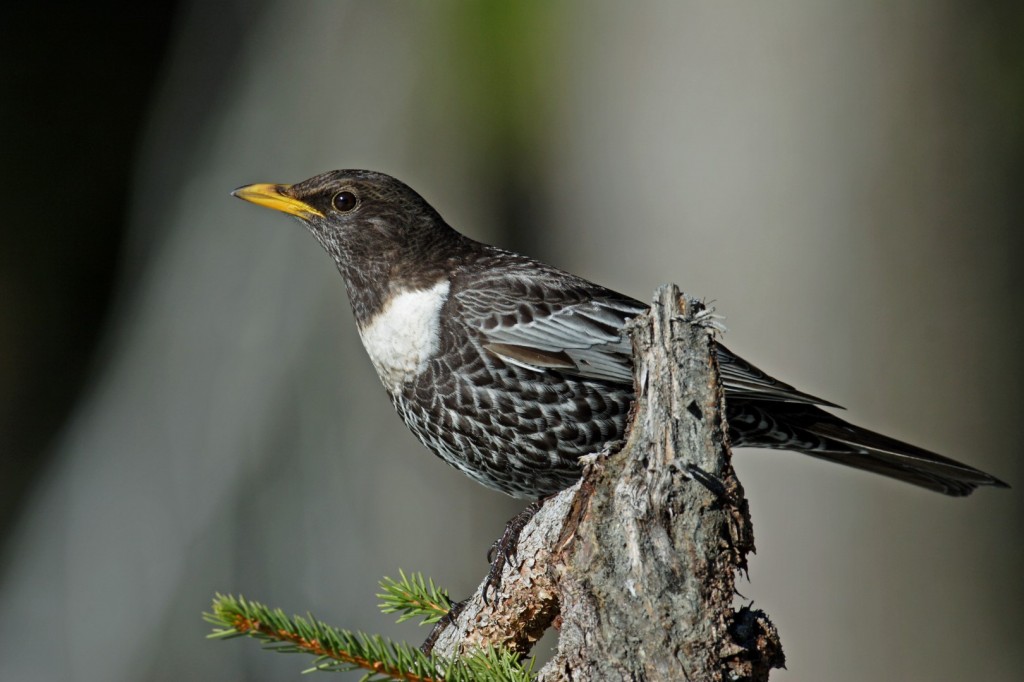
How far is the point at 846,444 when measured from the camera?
3.66m

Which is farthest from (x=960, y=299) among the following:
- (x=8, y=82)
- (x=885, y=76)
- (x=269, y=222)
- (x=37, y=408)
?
(x=8, y=82)

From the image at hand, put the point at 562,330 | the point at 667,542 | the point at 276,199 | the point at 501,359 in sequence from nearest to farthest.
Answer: the point at 667,542 < the point at 501,359 < the point at 562,330 < the point at 276,199

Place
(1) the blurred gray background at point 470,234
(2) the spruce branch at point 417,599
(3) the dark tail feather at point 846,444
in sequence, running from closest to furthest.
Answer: (2) the spruce branch at point 417,599 → (3) the dark tail feather at point 846,444 → (1) the blurred gray background at point 470,234

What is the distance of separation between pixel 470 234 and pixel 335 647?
14.4 feet

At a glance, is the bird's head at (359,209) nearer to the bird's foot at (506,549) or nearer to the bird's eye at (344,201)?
the bird's eye at (344,201)

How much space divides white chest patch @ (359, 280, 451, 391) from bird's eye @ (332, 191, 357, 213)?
38cm

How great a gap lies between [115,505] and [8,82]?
306 centimetres

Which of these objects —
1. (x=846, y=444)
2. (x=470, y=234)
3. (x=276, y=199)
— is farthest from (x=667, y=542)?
(x=470, y=234)

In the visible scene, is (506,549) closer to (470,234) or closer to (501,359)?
(501,359)

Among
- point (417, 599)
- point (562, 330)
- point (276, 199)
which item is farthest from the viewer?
point (276, 199)

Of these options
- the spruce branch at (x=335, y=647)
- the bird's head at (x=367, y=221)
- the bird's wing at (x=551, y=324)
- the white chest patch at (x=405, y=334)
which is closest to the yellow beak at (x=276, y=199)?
the bird's head at (x=367, y=221)

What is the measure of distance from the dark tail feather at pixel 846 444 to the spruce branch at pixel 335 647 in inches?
61.7

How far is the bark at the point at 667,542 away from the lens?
2.06 meters

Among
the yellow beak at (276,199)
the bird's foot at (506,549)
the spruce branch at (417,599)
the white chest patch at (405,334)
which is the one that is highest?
the yellow beak at (276,199)
